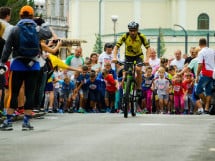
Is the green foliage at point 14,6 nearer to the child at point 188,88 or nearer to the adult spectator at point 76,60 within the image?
Answer: the adult spectator at point 76,60

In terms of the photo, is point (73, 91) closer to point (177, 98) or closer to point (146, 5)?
point (177, 98)

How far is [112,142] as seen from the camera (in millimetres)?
12242

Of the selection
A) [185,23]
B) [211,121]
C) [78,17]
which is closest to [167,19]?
[185,23]

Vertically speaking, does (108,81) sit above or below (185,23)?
below

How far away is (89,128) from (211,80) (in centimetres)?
780

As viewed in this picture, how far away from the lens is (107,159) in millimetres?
10117

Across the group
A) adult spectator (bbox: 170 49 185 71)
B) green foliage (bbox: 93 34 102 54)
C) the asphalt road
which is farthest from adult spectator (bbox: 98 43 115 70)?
green foliage (bbox: 93 34 102 54)

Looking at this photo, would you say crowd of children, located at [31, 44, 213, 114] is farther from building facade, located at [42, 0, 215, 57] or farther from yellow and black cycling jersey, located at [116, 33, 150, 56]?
building facade, located at [42, 0, 215, 57]

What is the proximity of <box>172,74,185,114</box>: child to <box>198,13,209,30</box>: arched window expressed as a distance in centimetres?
11135

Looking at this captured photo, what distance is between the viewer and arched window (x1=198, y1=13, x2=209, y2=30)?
454 ft

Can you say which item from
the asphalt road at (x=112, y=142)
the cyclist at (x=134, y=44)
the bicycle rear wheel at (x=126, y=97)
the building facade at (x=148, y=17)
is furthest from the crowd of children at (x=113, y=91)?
the building facade at (x=148, y=17)

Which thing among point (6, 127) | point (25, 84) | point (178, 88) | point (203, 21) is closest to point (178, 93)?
point (178, 88)

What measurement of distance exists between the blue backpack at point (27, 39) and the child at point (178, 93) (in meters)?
13.0

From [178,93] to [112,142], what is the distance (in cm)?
1584
